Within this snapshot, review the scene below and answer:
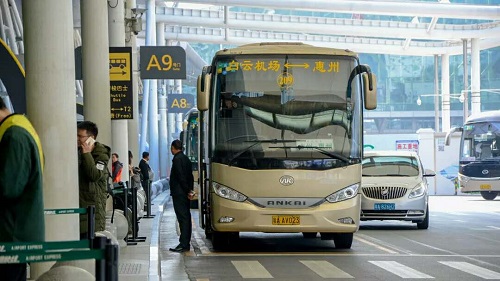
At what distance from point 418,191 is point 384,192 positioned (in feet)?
2.73

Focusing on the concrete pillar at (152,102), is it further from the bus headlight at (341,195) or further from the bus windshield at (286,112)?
the bus headlight at (341,195)

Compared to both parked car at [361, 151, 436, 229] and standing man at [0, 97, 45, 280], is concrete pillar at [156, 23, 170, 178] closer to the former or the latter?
parked car at [361, 151, 436, 229]

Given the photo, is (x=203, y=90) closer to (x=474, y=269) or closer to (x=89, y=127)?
(x=474, y=269)

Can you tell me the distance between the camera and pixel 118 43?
2752 centimetres

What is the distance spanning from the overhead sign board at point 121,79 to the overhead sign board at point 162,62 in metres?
5.14

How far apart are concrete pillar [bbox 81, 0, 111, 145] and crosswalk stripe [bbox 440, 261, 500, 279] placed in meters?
9.04

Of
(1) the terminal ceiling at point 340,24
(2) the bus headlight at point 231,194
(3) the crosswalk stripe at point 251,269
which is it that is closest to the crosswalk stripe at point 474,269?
(3) the crosswalk stripe at point 251,269

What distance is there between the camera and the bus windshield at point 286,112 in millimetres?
19516

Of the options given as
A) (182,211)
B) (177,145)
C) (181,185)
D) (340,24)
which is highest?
(340,24)

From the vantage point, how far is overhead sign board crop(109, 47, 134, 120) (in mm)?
25828

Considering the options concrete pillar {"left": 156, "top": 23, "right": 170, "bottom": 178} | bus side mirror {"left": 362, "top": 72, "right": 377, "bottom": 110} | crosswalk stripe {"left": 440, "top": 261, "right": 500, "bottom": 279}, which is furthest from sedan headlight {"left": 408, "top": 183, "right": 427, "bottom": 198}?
concrete pillar {"left": 156, "top": 23, "right": 170, "bottom": 178}

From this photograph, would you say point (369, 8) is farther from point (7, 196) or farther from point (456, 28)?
point (7, 196)

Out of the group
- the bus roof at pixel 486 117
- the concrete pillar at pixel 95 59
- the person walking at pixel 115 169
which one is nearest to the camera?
the concrete pillar at pixel 95 59

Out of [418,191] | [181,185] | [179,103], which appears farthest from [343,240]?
[179,103]
